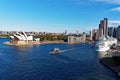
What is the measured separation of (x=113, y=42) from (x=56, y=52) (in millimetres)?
17372

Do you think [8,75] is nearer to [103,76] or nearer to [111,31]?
[103,76]

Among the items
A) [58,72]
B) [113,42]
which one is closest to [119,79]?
[58,72]

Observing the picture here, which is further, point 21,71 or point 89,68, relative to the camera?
point 89,68

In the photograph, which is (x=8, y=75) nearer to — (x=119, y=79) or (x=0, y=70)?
(x=0, y=70)

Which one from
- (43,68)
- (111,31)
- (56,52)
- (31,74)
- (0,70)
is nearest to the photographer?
(31,74)

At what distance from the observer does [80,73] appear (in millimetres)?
18531

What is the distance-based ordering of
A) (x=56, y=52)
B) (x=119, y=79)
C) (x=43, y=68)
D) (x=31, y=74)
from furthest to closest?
1. (x=56, y=52)
2. (x=43, y=68)
3. (x=31, y=74)
4. (x=119, y=79)

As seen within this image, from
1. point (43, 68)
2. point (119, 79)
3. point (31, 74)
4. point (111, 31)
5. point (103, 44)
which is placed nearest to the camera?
point (119, 79)

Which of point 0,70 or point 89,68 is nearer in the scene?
point 0,70

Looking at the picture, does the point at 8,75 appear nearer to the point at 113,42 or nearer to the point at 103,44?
the point at 103,44

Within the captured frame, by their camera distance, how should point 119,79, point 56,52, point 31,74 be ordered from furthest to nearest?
1. point 56,52
2. point 31,74
3. point 119,79

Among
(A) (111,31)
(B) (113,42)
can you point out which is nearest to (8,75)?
(B) (113,42)

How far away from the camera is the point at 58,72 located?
18797 mm

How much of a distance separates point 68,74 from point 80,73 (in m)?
1.07
